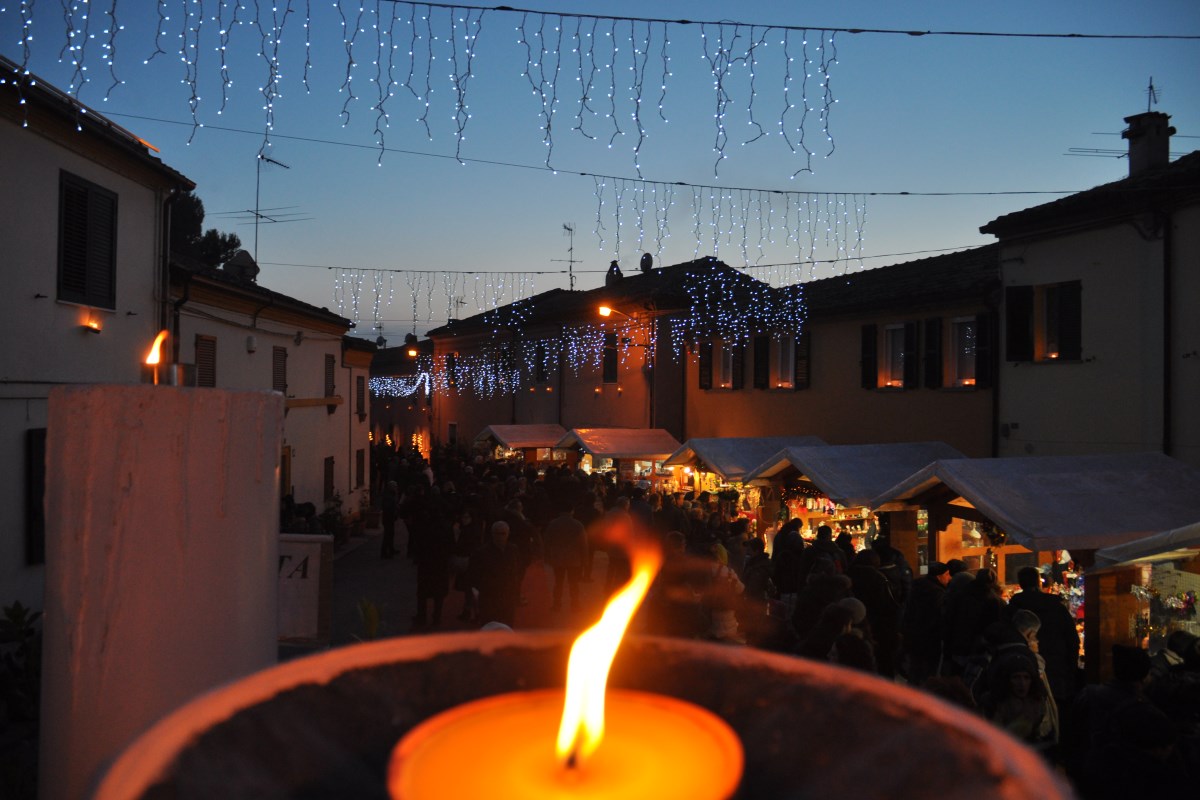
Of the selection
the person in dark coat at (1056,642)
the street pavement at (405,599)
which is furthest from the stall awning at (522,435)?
the person in dark coat at (1056,642)

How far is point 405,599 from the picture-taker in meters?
13.8

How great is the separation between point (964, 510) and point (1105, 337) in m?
4.23

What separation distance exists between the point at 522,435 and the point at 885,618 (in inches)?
758

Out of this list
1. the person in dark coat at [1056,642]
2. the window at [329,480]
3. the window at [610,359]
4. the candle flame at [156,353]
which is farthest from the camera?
the window at [610,359]

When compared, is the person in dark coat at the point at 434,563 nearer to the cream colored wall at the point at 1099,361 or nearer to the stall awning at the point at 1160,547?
the stall awning at the point at 1160,547

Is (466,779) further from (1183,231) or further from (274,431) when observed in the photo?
(1183,231)

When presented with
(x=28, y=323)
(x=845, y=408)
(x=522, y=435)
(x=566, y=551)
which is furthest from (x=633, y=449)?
(x=28, y=323)

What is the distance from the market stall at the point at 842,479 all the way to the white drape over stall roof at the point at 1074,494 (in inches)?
49.1

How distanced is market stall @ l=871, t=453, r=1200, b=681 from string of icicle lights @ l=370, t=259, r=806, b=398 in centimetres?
875

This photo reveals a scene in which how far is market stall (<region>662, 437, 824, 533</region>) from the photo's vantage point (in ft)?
50.2

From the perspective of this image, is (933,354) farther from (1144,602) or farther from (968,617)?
(968,617)

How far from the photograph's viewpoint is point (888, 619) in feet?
27.7

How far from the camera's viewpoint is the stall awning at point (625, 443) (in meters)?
20.9

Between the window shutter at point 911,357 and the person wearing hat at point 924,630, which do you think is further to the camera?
the window shutter at point 911,357
